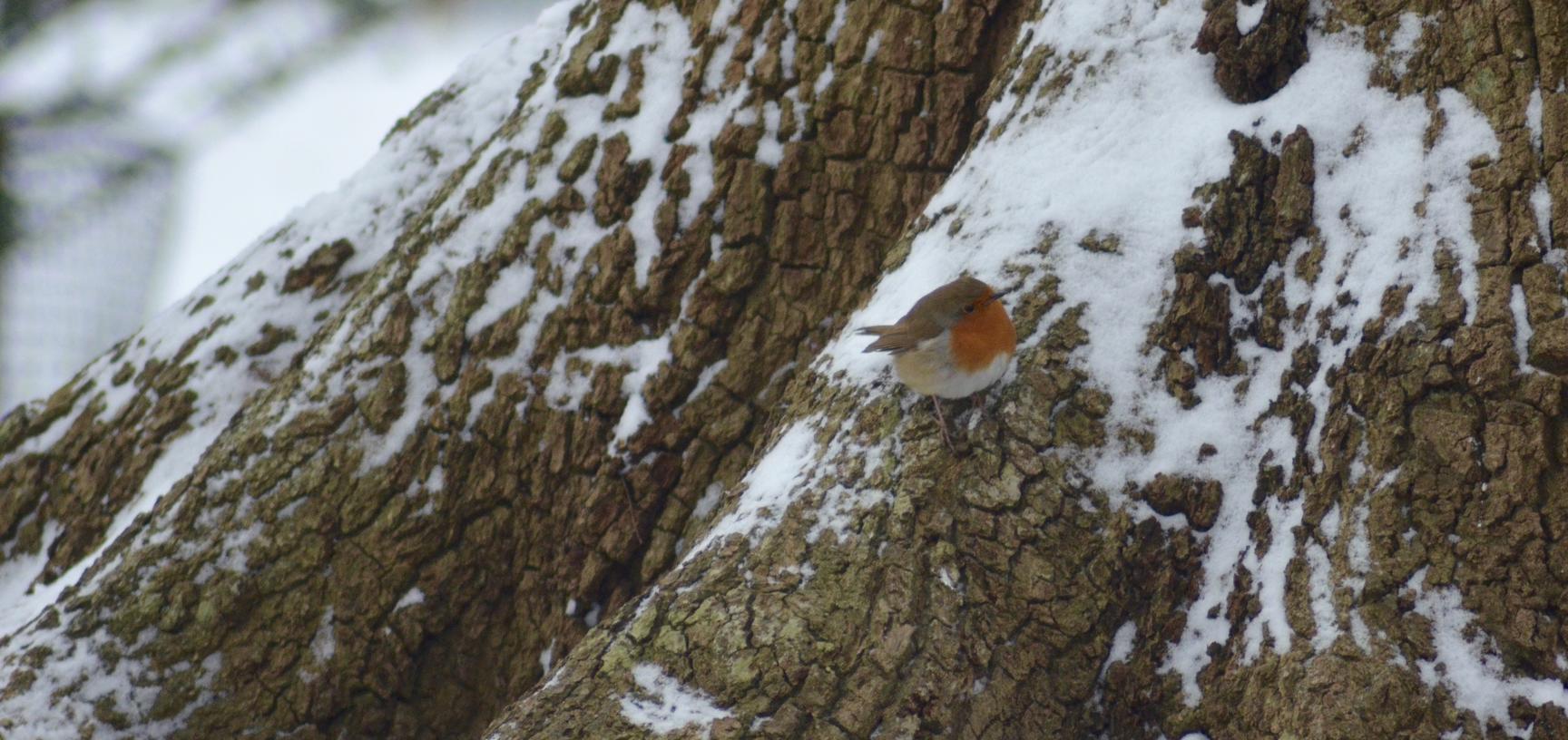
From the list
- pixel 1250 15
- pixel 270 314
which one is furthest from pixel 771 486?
pixel 270 314

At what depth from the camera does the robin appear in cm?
274

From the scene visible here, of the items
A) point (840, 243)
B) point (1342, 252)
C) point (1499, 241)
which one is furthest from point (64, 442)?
point (1499, 241)

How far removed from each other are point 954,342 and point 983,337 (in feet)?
0.42

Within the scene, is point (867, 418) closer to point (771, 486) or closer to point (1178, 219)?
point (771, 486)

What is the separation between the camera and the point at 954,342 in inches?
106

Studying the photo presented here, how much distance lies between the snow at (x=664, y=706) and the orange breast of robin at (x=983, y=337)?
97 centimetres

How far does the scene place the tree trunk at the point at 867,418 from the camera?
8.13ft

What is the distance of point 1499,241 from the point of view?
2502 mm

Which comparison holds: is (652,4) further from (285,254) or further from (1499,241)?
(1499,241)

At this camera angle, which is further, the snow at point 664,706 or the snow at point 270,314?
the snow at point 270,314

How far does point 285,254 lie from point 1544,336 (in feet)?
15.2

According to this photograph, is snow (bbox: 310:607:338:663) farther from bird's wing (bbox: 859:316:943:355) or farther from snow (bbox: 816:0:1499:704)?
bird's wing (bbox: 859:316:943:355)

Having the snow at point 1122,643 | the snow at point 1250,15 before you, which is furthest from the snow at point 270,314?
the snow at point 1250,15

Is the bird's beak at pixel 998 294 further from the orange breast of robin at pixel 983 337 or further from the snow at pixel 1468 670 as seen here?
the snow at pixel 1468 670
